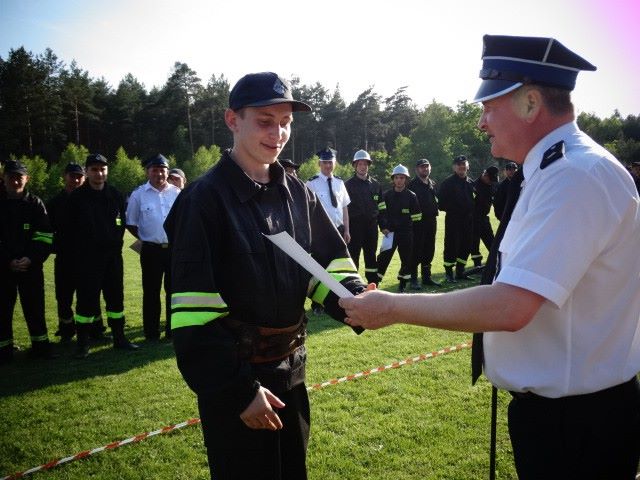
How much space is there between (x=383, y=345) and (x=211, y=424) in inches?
188

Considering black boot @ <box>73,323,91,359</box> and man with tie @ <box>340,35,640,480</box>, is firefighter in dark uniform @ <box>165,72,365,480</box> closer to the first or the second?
man with tie @ <box>340,35,640,480</box>

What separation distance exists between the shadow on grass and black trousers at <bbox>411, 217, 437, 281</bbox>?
6235 mm

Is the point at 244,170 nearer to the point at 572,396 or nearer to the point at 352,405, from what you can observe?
the point at 572,396

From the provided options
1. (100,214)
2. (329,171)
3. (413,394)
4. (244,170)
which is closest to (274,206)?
(244,170)

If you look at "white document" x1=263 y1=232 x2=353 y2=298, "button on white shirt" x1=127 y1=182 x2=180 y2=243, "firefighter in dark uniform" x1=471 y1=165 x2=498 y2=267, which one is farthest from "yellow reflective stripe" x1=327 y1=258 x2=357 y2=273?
"firefighter in dark uniform" x1=471 y1=165 x2=498 y2=267

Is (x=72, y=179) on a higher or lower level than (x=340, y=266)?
higher

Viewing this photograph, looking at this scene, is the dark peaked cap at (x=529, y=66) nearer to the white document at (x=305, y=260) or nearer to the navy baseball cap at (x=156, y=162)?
the white document at (x=305, y=260)

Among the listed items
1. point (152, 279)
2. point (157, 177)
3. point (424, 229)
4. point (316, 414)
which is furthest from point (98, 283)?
point (424, 229)

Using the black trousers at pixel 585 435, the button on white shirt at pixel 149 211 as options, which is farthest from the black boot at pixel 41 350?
the black trousers at pixel 585 435

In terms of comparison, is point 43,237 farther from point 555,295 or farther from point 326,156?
point 555,295

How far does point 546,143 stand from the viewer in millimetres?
1759

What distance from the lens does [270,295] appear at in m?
2.15

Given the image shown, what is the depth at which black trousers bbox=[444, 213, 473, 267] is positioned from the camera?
11.4 meters

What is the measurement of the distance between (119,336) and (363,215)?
5.50 meters
